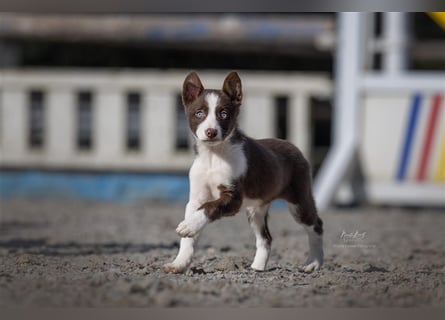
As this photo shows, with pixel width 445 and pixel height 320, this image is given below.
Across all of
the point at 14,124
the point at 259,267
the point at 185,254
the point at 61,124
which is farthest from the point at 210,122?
the point at 14,124

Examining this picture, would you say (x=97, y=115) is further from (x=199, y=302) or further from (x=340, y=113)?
(x=199, y=302)

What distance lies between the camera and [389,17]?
5234mm

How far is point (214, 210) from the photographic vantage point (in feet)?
7.59

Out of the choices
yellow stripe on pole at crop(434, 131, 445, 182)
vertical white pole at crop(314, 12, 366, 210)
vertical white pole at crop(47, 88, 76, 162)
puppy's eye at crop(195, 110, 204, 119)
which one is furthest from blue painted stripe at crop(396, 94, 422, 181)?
puppy's eye at crop(195, 110, 204, 119)

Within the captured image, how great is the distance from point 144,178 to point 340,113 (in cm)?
133

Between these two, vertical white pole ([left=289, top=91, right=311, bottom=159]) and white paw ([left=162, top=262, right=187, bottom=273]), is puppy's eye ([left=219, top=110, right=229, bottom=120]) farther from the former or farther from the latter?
vertical white pole ([left=289, top=91, right=311, bottom=159])

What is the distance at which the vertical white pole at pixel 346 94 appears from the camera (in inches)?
198

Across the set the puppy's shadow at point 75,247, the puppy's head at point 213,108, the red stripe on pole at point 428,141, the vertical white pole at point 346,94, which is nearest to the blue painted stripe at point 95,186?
the vertical white pole at point 346,94

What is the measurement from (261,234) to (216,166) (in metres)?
0.31

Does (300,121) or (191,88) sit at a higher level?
(191,88)

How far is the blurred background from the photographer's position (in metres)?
5.16

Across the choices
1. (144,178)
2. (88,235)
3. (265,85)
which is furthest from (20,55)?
(88,235)

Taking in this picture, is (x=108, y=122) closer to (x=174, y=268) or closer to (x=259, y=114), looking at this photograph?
(x=259, y=114)

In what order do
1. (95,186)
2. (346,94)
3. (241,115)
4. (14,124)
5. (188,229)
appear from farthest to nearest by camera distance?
(14,124), (95,186), (241,115), (346,94), (188,229)
